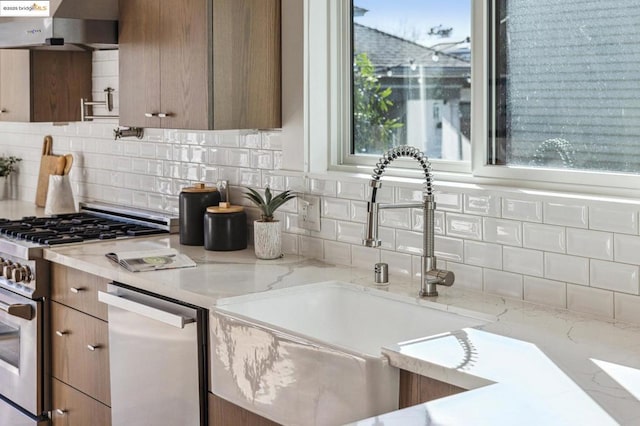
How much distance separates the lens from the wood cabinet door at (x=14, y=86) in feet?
15.9

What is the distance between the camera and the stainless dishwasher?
114 inches

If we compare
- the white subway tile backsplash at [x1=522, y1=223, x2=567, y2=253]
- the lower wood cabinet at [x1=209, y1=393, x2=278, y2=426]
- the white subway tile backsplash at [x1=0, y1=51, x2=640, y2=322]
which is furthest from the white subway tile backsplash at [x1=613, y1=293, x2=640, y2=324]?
the lower wood cabinet at [x1=209, y1=393, x2=278, y2=426]

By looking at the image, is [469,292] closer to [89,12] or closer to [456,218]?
[456,218]

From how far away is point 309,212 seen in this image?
11.6 feet

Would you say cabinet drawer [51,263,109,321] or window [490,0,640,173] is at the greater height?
window [490,0,640,173]

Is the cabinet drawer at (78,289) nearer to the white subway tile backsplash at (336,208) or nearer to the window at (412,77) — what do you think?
the white subway tile backsplash at (336,208)

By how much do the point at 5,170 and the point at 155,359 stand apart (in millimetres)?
2992

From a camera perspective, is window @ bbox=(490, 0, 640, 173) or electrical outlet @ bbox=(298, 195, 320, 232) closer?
window @ bbox=(490, 0, 640, 173)

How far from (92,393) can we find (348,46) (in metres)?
1.69

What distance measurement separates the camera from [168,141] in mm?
4344

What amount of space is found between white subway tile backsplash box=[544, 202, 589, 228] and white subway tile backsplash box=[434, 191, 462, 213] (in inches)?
13.9

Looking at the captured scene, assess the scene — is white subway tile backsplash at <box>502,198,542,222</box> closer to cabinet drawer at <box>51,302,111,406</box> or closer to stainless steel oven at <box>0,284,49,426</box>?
cabinet drawer at <box>51,302,111,406</box>

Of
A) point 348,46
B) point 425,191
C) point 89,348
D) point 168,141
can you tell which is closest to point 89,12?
point 168,141

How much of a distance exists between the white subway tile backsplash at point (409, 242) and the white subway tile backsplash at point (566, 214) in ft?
1.82
